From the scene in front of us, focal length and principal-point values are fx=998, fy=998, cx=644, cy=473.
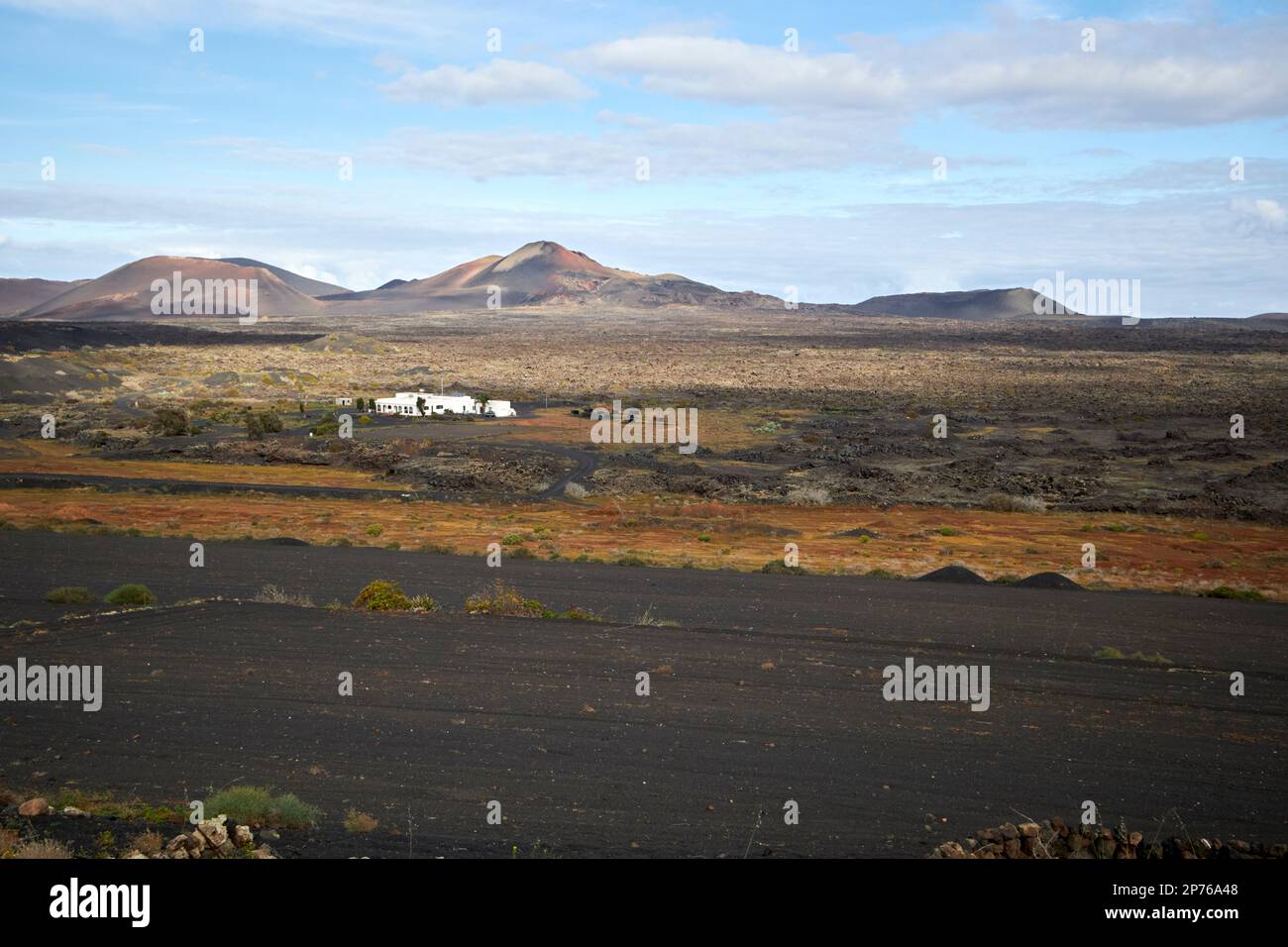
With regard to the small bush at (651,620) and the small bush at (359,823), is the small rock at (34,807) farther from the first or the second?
the small bush at (651,620)

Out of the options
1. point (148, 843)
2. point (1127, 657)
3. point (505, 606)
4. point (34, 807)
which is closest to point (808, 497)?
point (505, 606)

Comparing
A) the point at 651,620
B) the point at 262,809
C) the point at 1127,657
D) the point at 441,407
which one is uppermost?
the point at 441,407

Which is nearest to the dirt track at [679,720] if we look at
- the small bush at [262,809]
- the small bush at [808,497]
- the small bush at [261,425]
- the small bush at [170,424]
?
Result: the small bush at [262,809]

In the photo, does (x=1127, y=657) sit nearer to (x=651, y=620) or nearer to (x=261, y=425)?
(x=651, y=620)

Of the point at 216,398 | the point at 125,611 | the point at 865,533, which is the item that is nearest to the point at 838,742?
the point at 125,611
